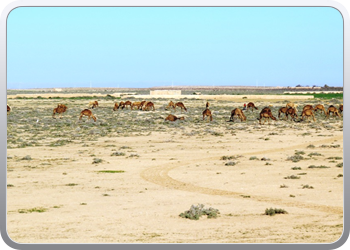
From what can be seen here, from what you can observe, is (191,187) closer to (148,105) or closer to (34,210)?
(34,210)

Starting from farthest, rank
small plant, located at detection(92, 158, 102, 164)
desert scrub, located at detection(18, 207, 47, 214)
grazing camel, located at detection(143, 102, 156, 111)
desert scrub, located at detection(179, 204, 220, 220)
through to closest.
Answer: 1. grazing camel, located at detection(143, 102, 156, 111)
2. small plant, located at detection(92, 158, 102, 164)
3. desert scrub, located at detection(18, 207, 47, 214)
4. desert scrub, located at detection(179, 204, 220, 220)

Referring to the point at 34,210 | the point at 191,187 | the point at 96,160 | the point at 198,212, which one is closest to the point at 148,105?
the point at 96,160

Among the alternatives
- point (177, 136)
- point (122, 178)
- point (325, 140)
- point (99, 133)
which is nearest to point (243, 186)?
point (122, 178)

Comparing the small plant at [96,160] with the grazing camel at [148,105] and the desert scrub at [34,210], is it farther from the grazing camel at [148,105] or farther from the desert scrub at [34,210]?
the grazing camel at [148,105]

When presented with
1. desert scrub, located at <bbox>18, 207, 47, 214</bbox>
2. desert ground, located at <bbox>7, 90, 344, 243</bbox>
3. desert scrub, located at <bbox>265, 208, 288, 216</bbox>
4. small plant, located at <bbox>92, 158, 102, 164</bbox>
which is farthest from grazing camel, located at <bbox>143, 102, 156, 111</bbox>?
desert scrub, located at <bbox>265, 208, 288, 216</bbox>

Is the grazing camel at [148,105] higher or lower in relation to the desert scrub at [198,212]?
higher

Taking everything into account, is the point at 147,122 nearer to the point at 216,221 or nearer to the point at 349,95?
the point at 216,221

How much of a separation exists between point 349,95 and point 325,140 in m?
24.7

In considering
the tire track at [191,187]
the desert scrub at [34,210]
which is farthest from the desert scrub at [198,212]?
the desert scrub at [34,210]

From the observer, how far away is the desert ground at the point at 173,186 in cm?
1004

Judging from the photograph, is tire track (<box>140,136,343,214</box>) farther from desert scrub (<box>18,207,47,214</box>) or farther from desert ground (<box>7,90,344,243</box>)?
desert scrub (<box>18,207,47,214</box>)

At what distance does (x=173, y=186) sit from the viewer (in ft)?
53.2

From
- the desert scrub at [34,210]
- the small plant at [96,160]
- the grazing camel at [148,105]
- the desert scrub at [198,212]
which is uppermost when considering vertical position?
the grazing camel at [148,105]

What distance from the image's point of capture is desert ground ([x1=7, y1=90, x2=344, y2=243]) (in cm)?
1004
